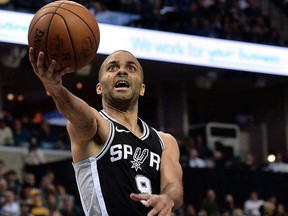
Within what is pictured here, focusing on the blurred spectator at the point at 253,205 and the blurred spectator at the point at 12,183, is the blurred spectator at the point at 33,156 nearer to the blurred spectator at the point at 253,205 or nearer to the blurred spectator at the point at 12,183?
the blurred spectator at the point at 12,183

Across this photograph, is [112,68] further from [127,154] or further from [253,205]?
[253,205]

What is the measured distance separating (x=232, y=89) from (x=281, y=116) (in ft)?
5.42

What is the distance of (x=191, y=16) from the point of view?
70.7 feet

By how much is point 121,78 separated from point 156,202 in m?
0.81

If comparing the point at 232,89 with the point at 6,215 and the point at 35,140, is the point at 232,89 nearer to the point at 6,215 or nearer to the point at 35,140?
the point at 35,140

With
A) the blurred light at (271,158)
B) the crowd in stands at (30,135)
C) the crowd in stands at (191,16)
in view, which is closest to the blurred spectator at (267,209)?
the crowd in stands at (30,135)

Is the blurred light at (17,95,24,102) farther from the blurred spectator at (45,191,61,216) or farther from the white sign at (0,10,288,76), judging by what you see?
the blurred spectator at (45,191,61,216)

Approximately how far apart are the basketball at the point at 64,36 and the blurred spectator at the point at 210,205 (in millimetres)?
11534

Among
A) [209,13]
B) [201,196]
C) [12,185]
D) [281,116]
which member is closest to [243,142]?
[281,116]

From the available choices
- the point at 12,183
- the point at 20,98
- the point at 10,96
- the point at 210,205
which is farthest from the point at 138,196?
the point at 20,98

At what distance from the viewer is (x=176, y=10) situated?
70.6 feet

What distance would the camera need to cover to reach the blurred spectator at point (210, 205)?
53.7ft

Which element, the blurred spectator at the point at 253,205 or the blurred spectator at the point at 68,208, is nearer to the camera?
the blurred spectator at the point at 68,208

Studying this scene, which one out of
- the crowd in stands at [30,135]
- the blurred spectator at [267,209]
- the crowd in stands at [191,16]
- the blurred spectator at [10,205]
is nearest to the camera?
the blurred spectator at [10,205]
